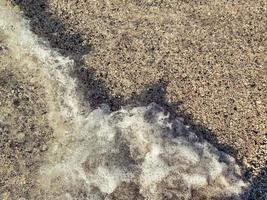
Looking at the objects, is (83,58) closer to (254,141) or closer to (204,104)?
(204,104)

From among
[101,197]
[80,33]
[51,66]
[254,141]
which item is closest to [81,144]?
[101,197]

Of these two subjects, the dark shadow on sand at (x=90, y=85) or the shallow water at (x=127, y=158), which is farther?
the dark shadow on sand at (x=90, y=85)

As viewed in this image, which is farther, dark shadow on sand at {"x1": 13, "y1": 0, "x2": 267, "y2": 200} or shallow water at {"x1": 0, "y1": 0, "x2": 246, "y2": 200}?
dark shadow on sand at {"x1": 13, "y1": 0, "x2": 267, "y2": 200}

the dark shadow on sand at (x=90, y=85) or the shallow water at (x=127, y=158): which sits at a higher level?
the dark shadow on sand at (x=90, y=85)

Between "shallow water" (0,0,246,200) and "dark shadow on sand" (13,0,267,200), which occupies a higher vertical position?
"dark shadow on sand" (13,0,267,200)

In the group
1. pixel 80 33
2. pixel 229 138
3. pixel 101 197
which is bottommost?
pixel 101 197
